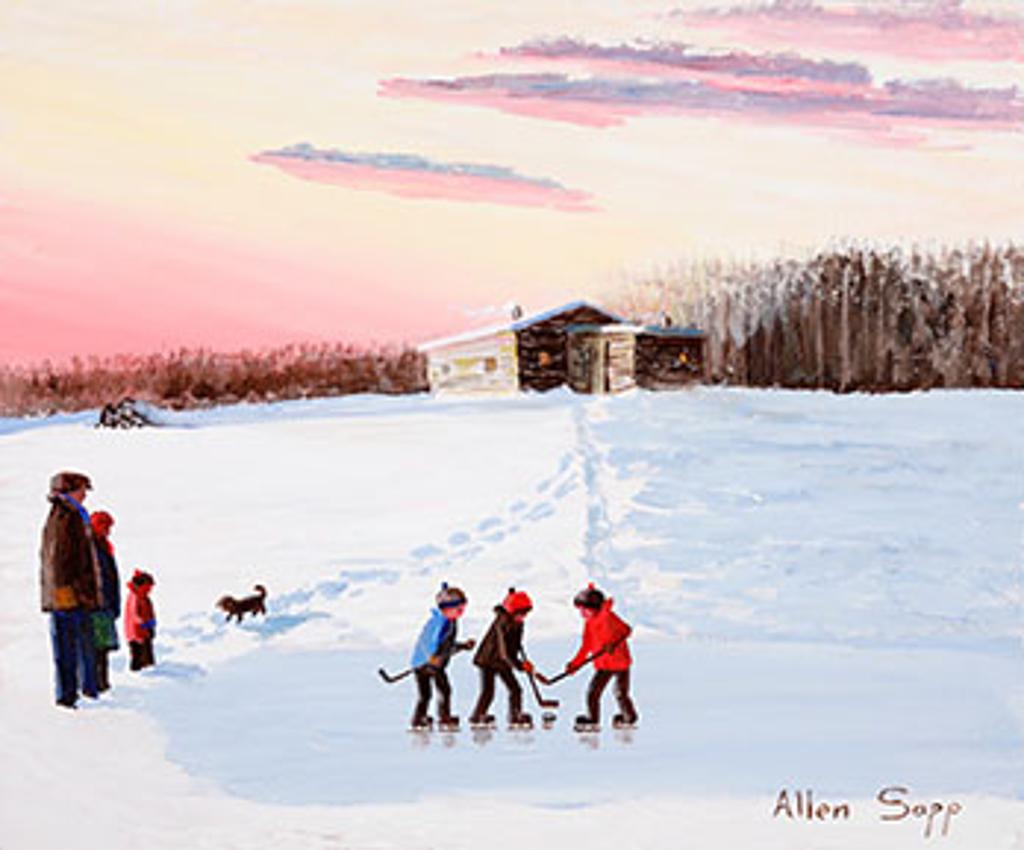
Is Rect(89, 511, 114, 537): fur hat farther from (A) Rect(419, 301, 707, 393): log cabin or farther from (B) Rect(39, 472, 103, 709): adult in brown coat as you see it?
(A) Rect(419, 301, 707, 393): log cabin

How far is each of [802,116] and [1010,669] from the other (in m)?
3.44

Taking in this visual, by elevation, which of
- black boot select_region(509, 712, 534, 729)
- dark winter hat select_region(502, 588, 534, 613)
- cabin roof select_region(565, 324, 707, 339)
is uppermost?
cabin roof select_region(565, 324, 707, 339)

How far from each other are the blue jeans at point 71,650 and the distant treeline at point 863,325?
44.3 feet

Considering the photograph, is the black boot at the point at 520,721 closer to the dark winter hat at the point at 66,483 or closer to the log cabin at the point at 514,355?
the dark winter hat at the point at 66,483

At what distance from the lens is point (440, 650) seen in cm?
514

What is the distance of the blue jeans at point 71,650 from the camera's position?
6078 millimetres

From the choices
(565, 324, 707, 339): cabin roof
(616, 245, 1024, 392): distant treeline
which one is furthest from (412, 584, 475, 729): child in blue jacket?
(565, 324, 707, 339): cabin roof

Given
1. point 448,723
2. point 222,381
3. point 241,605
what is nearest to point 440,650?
point 448,723

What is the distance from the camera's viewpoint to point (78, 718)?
592cm

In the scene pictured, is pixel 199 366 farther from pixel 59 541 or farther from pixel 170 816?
pixel 170 816

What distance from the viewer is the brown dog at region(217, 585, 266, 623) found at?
7754 mm

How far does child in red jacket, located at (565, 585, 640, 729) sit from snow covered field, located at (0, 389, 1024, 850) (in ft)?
0.66

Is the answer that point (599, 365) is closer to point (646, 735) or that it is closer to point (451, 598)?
point (646, 735)
